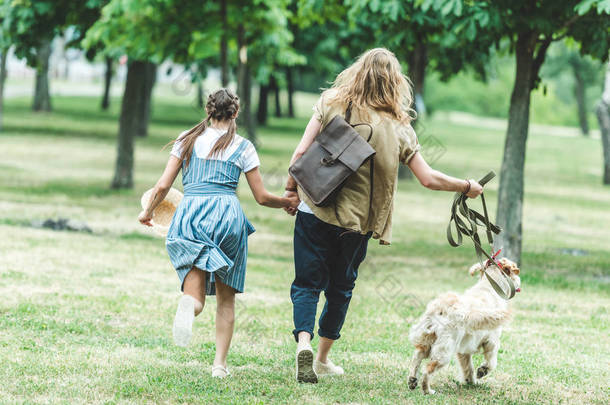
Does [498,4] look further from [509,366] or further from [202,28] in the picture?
[202,28]

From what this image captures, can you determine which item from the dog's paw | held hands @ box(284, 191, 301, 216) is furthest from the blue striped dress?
the dog's paw

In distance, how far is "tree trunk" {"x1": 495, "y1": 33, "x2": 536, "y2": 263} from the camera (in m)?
11.2

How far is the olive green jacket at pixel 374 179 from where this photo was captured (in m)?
5.42

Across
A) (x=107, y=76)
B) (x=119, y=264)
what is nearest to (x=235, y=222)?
(x=119, y=264)

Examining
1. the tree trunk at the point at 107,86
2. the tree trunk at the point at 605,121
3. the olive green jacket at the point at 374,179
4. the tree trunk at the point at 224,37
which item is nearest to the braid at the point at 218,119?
the olive green jacket at the point at 374,179

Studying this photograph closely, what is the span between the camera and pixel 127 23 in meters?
14.9

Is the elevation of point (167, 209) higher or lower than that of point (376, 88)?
lower

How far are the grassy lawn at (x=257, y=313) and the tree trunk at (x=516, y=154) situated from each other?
1.85 feet

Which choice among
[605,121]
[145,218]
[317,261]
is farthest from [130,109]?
[605,121]

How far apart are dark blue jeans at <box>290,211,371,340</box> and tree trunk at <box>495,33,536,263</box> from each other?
19.8 ft

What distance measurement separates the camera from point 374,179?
5.46 meters

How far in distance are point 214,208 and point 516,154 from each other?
22.3ft

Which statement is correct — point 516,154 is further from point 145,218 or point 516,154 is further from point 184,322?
point 184,322

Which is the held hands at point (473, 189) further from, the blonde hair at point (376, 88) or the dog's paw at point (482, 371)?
the dog's paw at point (482, 371)
